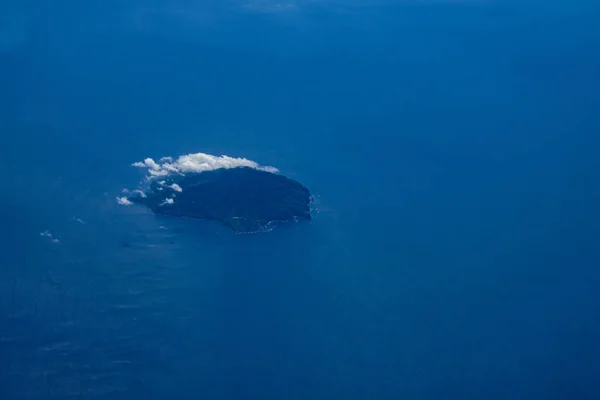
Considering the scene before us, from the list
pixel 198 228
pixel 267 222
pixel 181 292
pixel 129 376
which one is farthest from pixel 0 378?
pixel 267 222

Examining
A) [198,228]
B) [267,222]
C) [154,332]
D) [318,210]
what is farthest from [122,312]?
[318,210]

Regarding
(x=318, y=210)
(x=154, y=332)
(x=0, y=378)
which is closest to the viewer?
(x=0, y=378)

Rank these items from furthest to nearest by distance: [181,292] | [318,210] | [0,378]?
[318,210] < [181,292] < [0,378]

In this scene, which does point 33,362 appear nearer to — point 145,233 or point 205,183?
point 145,233

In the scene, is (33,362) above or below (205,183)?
below

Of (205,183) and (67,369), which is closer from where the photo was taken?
(67,369)

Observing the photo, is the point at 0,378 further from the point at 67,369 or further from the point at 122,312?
the point at 122,312
